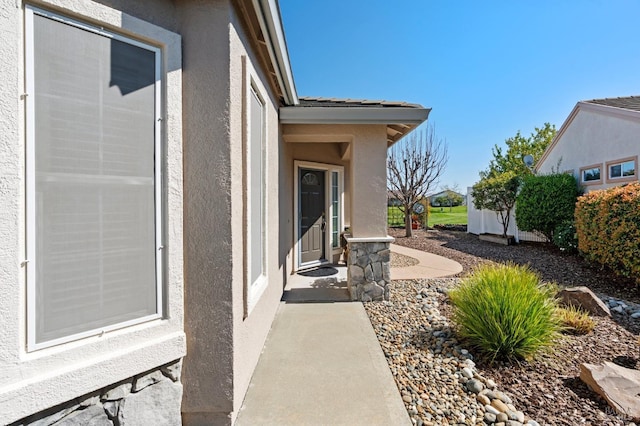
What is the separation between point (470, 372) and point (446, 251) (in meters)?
8.61

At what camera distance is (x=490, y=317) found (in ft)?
11.8

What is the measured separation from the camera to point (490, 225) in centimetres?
1598

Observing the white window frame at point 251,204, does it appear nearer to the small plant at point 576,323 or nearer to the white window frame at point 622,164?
the small plant at point 576,323

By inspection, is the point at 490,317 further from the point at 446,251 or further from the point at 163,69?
the point at 446,251

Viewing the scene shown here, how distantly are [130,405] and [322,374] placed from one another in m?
1.85

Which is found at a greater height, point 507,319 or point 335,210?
point 335,210

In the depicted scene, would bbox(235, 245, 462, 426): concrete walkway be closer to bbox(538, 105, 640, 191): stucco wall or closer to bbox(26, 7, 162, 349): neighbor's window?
bbox(26, 7, 162, 349): neighbor's window

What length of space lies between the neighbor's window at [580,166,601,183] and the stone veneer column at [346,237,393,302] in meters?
11.0

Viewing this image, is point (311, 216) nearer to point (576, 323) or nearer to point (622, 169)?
point (576, 323)

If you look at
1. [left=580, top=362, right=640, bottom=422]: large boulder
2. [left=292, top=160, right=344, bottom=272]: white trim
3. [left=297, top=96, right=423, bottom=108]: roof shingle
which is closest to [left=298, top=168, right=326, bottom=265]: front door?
[left=292, top=160, right=344, bottom=272]: white trim

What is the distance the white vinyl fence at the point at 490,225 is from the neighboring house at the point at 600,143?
2.73m

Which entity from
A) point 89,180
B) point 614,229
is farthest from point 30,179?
point 614,229

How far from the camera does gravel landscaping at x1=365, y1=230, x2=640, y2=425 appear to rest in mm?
2725

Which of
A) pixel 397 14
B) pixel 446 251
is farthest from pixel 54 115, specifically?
pixel 446 251
